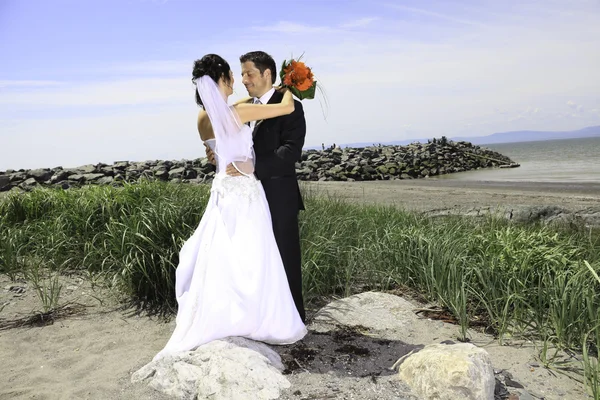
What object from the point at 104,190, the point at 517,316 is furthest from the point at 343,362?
the point at 104,190

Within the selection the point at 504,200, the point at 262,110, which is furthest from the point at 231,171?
the point at 504,200

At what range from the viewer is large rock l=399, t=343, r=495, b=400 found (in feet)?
11.0

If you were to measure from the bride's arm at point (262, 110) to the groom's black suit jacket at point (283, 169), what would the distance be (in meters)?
0.19

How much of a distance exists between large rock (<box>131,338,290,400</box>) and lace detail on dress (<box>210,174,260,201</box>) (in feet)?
3.29

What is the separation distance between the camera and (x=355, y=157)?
27875 millimetres

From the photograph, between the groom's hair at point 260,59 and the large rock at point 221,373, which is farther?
the groom's hair at point 260,59

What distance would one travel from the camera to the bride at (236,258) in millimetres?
3678

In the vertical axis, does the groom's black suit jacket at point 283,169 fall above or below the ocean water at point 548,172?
above

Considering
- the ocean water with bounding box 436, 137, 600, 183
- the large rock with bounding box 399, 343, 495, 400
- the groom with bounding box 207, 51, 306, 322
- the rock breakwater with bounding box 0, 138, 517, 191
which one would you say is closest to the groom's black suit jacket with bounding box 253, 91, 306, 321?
the groom with bounding box 207, 51, 306, 322

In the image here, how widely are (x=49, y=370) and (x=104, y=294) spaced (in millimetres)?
1557

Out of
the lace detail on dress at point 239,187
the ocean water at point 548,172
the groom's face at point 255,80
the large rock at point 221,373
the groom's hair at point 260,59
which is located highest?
the groom's hair at point 260,59

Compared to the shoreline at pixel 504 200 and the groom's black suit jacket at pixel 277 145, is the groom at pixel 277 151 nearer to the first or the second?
the groom's black suit jacket at pixel 277 145

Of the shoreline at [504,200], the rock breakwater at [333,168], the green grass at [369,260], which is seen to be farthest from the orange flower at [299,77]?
the rock breakwater at [333,168]

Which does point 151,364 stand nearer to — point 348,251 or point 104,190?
point 348,251
